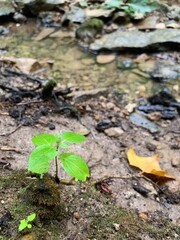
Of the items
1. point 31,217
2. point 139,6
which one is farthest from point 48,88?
point 139,6

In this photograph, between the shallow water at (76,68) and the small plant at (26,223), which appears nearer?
the small plant at (26,223)

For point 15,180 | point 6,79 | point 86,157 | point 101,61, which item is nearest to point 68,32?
point 101,61

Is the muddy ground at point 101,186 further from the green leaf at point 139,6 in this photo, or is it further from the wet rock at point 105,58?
the green leaf at point 139,6

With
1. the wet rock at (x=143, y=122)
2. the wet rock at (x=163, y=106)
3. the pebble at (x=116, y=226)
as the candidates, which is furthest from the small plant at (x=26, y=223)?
the wet rock at (x=163, y=106)

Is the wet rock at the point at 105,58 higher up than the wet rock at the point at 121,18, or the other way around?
the wet rock at the point at 121,18

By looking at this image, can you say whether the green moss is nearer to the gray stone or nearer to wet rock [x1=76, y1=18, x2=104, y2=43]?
wet rock [x1=76, y1=18, x2=104, y2=43]

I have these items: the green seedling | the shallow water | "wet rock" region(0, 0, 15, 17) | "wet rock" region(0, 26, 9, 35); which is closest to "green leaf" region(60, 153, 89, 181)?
the green seedling

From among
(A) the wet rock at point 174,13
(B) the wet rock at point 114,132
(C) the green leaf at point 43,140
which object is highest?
(C) the green leaf at point 43,140

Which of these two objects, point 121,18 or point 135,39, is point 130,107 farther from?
point 121,18
